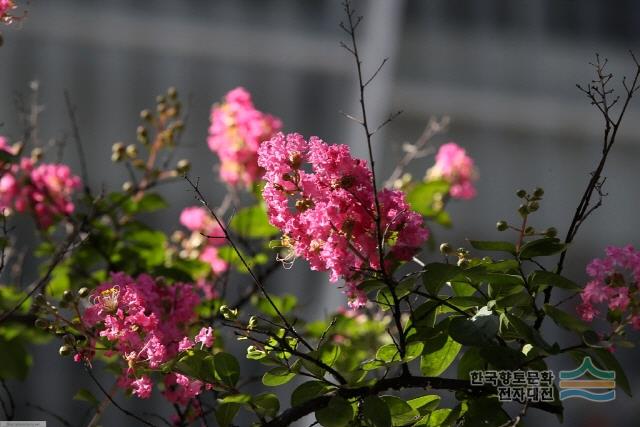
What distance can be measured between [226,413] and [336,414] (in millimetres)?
111

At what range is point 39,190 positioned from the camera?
1.34 meters

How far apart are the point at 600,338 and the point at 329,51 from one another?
10.4 ft

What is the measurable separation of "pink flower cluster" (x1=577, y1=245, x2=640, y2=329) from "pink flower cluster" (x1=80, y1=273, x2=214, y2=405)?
1.09 feet

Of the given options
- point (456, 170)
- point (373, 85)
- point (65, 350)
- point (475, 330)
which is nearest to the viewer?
point (475, 330)

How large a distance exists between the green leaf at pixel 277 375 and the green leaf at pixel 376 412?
3.1 inches

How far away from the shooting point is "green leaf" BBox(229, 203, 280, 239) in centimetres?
137

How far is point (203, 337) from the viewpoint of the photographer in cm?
81

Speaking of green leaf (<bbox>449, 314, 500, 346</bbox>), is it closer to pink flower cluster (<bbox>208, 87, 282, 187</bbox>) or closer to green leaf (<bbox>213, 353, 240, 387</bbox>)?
green leaf (<bbox>213, 353, 240, 387</bbox>)

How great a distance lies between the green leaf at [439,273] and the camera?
0.77 meters

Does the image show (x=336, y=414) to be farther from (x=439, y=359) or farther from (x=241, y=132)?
(x=241, y=132)

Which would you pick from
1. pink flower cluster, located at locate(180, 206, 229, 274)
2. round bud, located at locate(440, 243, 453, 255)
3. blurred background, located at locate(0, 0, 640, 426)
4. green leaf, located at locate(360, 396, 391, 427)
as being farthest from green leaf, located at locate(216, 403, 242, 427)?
blurred background, located at locate(0, 0, 640, 426)
